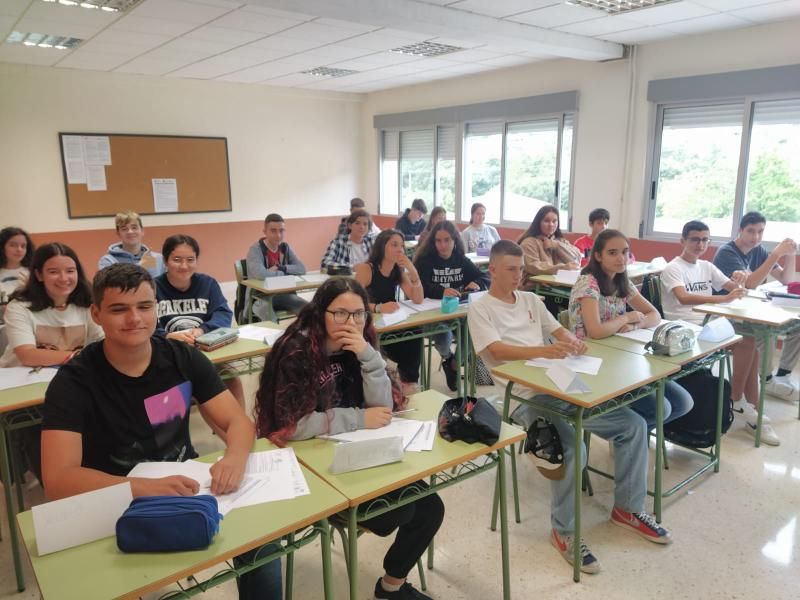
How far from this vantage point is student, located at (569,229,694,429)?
106 inches

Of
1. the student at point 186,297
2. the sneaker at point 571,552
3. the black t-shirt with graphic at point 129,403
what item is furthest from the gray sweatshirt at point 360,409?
the student at point 186,297

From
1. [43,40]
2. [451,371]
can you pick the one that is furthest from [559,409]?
[43,40]

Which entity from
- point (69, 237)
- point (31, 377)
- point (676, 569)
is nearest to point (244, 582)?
point (31, 377)

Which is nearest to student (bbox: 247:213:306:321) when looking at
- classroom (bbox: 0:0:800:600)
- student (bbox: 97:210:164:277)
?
classroom (bbox: 0:0:800:600)

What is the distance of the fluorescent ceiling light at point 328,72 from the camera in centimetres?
678

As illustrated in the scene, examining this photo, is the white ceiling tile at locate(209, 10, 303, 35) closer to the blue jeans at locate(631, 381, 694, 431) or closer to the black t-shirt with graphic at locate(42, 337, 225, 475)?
the black t-shirt with graphic at locate(42, 337, 225, 475)

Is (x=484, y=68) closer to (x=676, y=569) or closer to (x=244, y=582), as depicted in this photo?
(x=676, y=569)

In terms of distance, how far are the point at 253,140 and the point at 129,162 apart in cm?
176

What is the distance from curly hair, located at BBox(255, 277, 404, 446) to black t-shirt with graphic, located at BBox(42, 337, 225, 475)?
0.17 metres

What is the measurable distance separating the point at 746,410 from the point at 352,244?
10.8 feet

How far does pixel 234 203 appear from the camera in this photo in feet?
26.0

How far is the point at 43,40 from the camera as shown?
201 inches

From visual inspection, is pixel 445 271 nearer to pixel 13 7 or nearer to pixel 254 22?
pixel 254 22

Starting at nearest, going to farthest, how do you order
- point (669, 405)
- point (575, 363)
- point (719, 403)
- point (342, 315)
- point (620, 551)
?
A: point (342, 315) → point (620, 551) → point (575, 363) → point (669, 405) → point (719, 403)
